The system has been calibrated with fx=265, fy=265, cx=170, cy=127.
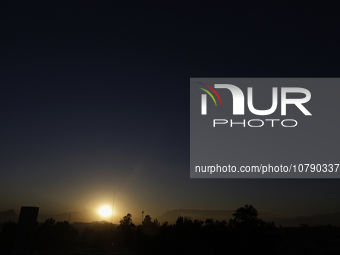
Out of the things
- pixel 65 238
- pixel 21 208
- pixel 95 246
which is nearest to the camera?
pixel 21 208

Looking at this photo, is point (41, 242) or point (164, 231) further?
point (41, 242)

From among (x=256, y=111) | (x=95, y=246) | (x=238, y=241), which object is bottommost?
(x=95, y=246)

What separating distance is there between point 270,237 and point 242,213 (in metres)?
6.61

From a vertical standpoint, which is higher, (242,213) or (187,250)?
(242,213)

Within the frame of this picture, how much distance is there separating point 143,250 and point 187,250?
12971 millimetres

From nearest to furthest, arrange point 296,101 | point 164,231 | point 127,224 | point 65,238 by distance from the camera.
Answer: point 296,101 → point 164,231 → point 65,238 → point 127,224

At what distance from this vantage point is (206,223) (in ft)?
200

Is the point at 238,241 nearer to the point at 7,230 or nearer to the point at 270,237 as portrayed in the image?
the point at 270,237

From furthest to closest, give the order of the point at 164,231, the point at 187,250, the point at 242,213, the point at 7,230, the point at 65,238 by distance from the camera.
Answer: the point at 65,238
the point at 7,230
the point at 164,231
the point at 242,213
the point at 187,250

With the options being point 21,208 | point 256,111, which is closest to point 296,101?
point 256,111

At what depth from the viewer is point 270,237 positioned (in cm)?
4703

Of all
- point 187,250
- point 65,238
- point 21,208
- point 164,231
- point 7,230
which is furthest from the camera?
point 65,238

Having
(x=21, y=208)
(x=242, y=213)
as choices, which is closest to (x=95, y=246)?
(x=21, y=208)

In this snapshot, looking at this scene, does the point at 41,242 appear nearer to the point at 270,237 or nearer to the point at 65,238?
the point at 65,238
